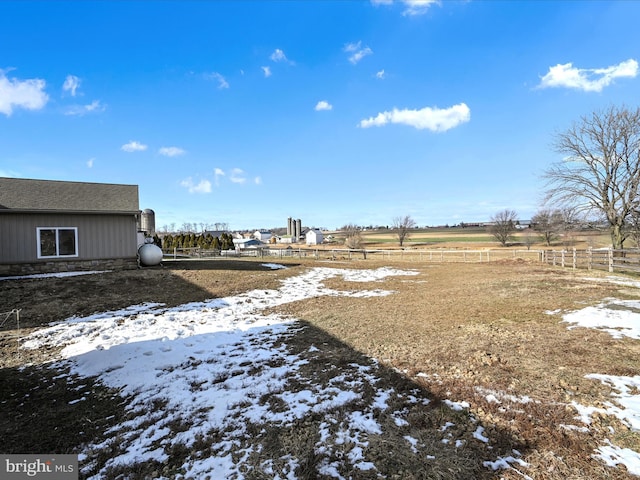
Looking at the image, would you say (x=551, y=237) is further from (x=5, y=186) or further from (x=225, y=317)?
(x=5, y=186)

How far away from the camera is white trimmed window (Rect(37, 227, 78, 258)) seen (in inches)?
486

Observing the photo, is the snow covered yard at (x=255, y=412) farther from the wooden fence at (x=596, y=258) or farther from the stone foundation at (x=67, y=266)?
the wooden fence at (x=596, y=258)

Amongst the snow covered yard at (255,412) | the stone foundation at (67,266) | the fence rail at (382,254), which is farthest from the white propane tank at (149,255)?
the fence rail at (382,254)

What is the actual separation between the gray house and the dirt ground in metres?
2.02

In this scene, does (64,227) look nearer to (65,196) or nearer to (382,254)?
(65,196)

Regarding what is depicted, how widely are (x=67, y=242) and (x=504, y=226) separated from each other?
2300 inches

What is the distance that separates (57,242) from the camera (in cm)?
1259

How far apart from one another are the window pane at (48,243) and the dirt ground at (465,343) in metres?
2.33

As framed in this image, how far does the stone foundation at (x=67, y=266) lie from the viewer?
11.8 m

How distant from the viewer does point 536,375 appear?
4023 millimetres

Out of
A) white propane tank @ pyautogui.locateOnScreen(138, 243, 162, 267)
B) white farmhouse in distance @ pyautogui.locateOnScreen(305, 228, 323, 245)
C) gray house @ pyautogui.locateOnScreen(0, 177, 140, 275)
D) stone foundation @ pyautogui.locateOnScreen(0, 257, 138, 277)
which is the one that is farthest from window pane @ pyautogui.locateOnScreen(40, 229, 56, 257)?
white farmhouse in distance @ pyautogui.locateOnScreen(305, 228, 323, 245)

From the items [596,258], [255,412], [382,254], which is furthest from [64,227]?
[382,254]

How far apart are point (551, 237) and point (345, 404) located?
184 feet

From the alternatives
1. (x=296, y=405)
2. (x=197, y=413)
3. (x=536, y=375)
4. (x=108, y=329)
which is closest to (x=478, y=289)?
(x=536, y=375)
